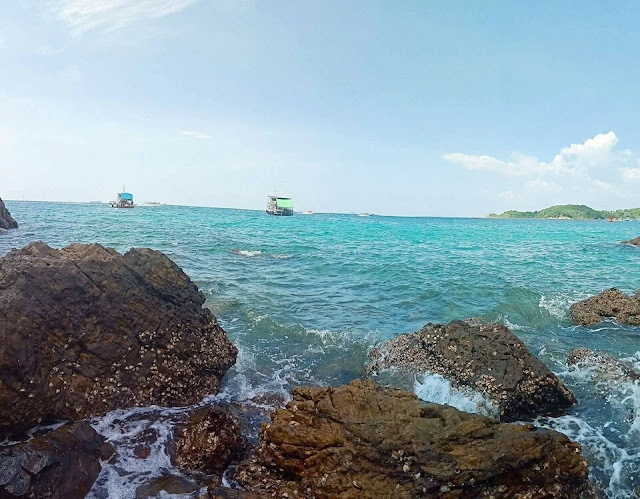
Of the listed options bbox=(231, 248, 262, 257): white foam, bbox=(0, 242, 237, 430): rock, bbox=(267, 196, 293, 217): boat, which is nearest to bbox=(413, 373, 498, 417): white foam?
bbox=(0, 242, 237, 430): rock

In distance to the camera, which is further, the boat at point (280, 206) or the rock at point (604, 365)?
the boat at point (280, 206)

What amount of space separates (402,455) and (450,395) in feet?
14.3

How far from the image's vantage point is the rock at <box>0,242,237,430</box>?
785 centimetres

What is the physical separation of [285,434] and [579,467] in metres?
4.74

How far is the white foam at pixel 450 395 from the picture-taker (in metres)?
9.30

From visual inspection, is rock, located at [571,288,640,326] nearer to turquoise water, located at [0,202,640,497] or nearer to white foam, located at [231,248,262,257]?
turquoise water, located at [0,202,640,497]

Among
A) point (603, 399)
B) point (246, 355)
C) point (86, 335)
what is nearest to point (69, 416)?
point (86, 335)

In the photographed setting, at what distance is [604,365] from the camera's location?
12.0 m

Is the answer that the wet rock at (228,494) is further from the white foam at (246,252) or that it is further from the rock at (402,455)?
the white foam at (246,252)

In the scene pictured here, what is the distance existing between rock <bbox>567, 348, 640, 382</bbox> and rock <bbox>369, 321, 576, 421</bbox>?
88.3 inches

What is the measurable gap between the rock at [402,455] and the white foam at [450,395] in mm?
2621

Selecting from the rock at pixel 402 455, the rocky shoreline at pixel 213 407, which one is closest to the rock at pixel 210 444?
the rocky shoreline at pixel 213 407

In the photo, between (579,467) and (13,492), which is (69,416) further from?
(579,467)

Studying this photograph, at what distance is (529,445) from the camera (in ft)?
20.4
